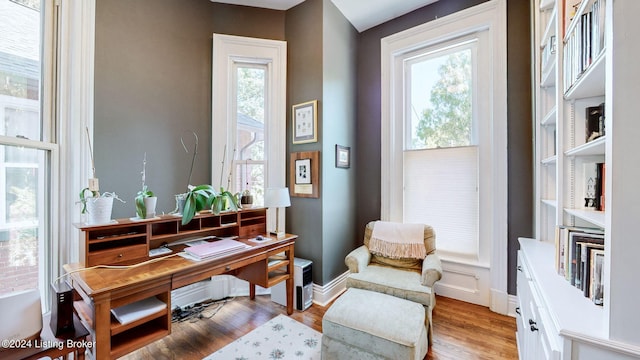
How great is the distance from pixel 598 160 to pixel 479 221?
4.26ft

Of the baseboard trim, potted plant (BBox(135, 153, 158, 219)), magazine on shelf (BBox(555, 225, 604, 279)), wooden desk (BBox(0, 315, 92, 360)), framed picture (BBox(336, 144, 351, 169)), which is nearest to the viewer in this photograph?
wooden desk (BBox(0, 315, 92, 360))

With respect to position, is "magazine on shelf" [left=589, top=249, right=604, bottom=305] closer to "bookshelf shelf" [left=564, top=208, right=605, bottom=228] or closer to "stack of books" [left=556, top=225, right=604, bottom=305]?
"stack of books" [left=556, top=225, right=604, bottom=305]

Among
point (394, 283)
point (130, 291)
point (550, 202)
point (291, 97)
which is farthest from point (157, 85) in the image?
point (550, 202)

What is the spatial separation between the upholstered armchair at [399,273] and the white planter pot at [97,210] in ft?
6.07

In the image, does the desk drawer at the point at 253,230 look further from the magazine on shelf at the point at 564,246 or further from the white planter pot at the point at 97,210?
the magazine on shelf at the point at 564,246

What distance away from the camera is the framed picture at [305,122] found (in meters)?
2.57

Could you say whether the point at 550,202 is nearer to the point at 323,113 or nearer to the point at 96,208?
the point at 323,113

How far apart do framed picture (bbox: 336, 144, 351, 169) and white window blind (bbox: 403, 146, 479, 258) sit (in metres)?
0.68

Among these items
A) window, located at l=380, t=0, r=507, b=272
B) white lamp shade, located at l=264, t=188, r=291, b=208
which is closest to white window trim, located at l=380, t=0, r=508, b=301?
window, located at l=380, t=0, r=507, b=272

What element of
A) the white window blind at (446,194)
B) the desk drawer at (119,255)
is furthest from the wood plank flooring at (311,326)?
the desk drawer at (119,255)

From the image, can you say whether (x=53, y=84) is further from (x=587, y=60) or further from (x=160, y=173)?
(x=587, y=60)

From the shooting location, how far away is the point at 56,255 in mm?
1656

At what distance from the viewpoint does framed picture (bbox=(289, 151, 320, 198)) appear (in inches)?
101

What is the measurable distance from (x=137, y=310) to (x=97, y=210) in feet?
2.20
